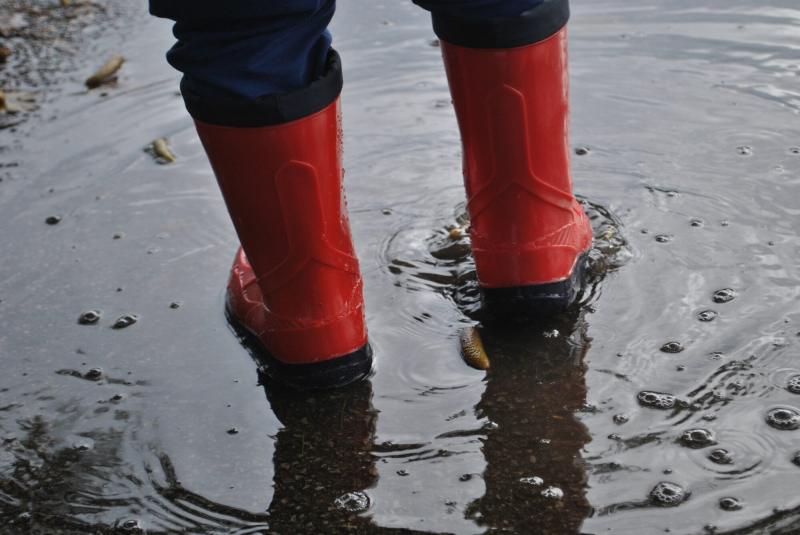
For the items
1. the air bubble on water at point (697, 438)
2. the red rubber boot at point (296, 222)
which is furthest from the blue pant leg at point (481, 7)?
the air bubble on water at point (697, 438)

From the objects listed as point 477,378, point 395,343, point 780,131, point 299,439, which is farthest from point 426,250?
point 780,131

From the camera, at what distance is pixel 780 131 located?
2.21 metres

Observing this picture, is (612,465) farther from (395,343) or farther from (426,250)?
(426,250)

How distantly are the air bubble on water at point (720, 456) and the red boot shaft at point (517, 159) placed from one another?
43 cm

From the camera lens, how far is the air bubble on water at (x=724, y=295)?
1688 mm

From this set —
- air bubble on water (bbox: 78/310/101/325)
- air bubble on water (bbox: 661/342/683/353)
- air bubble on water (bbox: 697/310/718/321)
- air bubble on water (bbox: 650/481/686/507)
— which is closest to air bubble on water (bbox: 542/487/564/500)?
air bubble on water (bbox: 650/481/686/507)

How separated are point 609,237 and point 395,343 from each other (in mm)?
481

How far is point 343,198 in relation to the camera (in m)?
1.62

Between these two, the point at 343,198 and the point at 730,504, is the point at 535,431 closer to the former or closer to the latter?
the point at 730,504

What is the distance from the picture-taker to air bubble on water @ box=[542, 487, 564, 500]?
1342mm

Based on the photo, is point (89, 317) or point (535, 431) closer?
point (535, 431)

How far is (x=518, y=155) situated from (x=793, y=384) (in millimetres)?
545

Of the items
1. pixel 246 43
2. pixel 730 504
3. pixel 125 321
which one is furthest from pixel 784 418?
pixel 125 321

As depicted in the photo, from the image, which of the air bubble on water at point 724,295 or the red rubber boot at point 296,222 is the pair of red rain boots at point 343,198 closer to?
the red rubber boot at point 296,222
